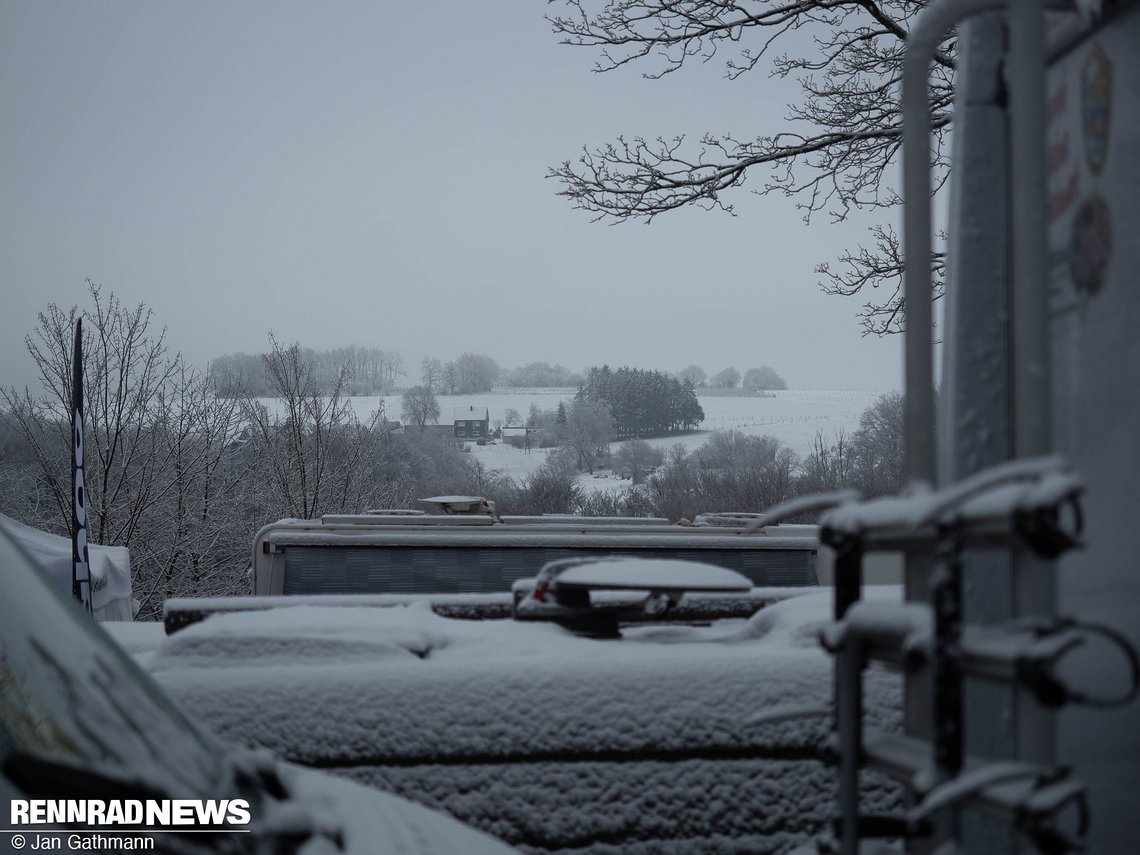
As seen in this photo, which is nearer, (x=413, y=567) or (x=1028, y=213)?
(x=1028, y=213)

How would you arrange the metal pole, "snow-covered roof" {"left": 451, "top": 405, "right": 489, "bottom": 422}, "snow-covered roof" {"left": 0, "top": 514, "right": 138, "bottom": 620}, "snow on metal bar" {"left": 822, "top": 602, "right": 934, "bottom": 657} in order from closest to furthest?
1. "snow on metal bar" {"left": 822, "top": 602, "right": 934, "bottom": 657}
2. the metal pole
3. "snow-covered roof" {"left": 0, "top": 514, "right": 138, "bottom": 620}
4. "snow-covered roof" {"left": 451, "top": 405, "right": 489, "bottom": 422}

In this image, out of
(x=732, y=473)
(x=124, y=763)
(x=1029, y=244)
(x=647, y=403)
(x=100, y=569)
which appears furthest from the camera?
(x=647, y=403)

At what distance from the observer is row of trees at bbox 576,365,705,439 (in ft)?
128

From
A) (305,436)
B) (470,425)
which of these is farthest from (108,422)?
(470,425)

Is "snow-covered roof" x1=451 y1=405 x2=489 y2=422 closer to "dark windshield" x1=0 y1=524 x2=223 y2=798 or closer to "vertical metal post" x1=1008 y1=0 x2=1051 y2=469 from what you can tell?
"dark windshield" x1=0 y1=524 x2=223 y2=798

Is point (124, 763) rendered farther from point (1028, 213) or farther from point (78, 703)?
point (1028, 213)

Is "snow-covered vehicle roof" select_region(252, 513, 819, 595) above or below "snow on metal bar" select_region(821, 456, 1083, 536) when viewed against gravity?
below

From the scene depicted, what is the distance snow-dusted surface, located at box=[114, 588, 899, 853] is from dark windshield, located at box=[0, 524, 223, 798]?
46cm

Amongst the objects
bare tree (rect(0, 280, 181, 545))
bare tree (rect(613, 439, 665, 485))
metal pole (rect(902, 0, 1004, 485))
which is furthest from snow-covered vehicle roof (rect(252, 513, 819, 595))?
bare tree (rect(613, 439, 665, 485))

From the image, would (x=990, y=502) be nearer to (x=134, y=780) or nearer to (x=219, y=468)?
(x=134, y=780)

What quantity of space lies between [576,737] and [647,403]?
37.1 metres

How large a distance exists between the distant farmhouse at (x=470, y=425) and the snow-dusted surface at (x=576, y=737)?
123 feet

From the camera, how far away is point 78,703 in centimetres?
125

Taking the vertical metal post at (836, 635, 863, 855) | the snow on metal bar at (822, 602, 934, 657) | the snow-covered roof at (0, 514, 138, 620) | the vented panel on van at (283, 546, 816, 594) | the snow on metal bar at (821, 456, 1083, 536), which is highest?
the snow on metal bar at (821, 456, 1083, 536)
